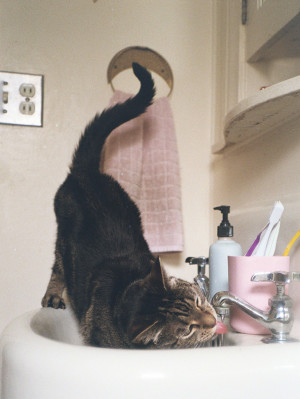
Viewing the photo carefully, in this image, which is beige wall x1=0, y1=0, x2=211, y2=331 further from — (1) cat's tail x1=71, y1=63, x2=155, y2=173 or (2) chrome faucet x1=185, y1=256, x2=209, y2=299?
(2) chrome faucet x1=185, y1=256, x2=209, y2=299

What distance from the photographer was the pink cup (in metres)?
0.64

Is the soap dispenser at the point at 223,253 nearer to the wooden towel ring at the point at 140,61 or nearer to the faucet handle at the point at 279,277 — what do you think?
the faucet handle at the point at 279,277

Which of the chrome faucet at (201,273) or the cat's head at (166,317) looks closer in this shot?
the cat's head at (166,317)

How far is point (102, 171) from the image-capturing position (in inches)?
45.8

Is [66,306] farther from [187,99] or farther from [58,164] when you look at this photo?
[187,99]

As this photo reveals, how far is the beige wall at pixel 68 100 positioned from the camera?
1133mm

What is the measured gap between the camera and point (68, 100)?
118 centimetres

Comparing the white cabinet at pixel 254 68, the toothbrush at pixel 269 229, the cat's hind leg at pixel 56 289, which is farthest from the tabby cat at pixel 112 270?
the white cabinet at pixel 254 68

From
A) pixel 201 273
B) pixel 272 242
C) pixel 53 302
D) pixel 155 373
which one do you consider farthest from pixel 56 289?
pixel 155 373

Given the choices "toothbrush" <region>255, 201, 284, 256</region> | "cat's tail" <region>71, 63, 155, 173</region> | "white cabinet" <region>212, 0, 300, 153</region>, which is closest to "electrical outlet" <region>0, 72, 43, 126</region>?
"cat's tail" <region>71, 63, 155, 173</region>

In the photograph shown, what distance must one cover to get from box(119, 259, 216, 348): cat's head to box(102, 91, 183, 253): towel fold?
0.39m

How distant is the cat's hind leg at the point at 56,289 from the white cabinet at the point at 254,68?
576 millimetres

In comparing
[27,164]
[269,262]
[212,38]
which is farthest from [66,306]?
[212,38]

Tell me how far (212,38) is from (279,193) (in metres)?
0.67
